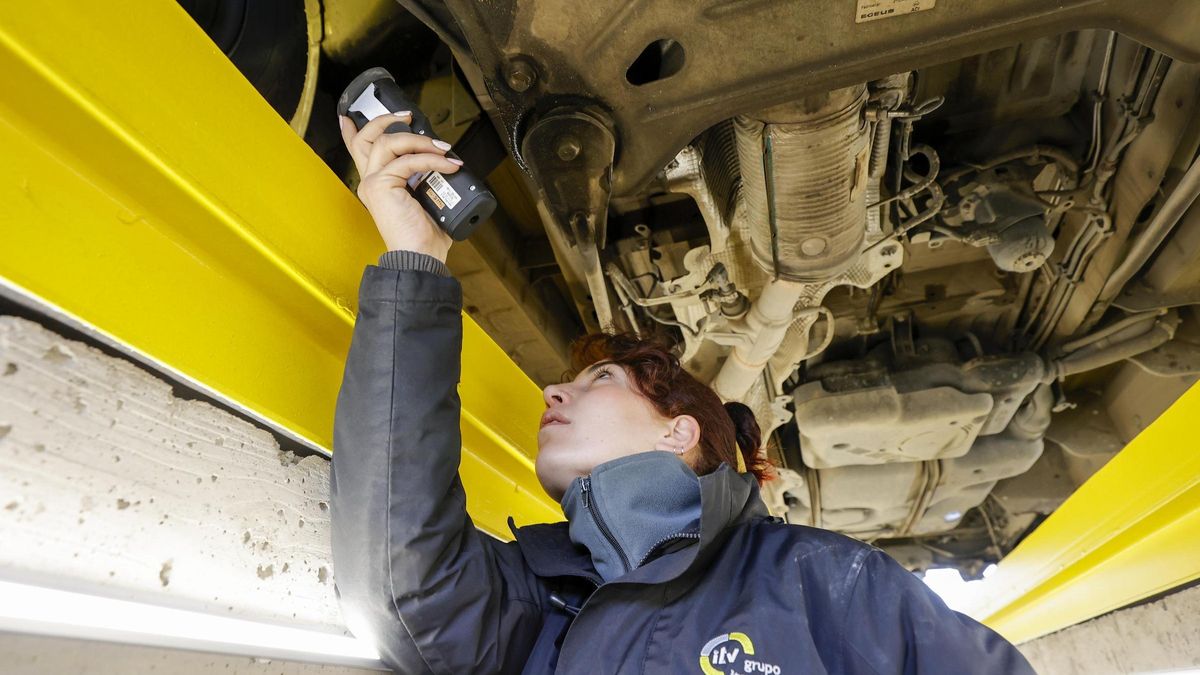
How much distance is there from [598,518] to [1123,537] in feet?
4.66

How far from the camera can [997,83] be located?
1.71m

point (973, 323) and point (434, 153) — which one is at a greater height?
point (973, 323)

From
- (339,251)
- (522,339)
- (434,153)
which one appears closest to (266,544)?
(339,251)

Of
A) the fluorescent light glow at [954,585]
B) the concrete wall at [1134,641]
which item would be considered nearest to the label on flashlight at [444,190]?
the concrete wall at [1134,641]

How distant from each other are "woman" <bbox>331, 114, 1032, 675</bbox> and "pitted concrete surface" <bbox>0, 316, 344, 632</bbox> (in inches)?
2.7

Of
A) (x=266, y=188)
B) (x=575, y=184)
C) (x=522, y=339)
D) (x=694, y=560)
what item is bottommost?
(x=694, y=560)

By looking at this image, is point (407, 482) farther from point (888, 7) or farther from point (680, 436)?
point (888, 7)

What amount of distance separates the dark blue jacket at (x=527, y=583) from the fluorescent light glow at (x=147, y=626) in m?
0.08

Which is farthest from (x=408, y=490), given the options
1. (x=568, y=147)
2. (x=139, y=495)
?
(x=568, y=147)

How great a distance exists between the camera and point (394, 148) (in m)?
0.91

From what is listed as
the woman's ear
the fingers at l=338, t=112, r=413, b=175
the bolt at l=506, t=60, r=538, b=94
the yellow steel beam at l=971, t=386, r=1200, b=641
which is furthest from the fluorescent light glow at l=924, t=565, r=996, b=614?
the fingers at l=338, t=112, r=413, b=175

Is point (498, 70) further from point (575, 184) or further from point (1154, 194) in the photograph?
point (1154, 194)

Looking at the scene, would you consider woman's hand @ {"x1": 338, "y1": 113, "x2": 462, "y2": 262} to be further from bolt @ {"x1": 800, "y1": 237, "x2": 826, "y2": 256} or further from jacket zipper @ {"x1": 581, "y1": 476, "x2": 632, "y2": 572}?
bolt @ {"x1": 800, "y1": 237, "x2": 826, "y2": 256}

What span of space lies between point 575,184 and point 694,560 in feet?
1.85
